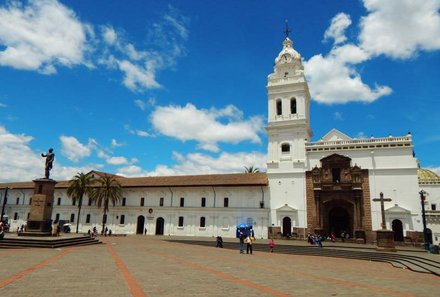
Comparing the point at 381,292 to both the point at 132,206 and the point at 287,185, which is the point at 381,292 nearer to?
the point at 287,185

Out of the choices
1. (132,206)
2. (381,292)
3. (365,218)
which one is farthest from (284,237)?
(381,292)

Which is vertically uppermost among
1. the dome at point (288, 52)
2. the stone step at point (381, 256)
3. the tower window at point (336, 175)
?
the dome at point (288, 52)

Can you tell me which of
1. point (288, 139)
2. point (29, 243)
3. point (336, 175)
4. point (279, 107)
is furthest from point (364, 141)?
point (29, 243)

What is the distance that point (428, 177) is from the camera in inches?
2021

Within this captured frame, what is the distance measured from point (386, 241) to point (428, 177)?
3263cm

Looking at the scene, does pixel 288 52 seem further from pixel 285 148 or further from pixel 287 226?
pixel 287 226

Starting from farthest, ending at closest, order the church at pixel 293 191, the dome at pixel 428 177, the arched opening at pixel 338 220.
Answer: the dome at pixel 428 177 < the arched opening at pixel 338 220 < the church at pixel 293 191

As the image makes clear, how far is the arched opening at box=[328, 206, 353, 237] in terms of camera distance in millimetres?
38500

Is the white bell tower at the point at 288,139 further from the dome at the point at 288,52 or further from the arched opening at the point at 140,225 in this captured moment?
the arched opening at the point at 140,225

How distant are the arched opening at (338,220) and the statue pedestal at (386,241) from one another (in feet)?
40.5

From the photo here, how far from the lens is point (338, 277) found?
13.1 metres

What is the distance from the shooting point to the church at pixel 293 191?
36.7 meters

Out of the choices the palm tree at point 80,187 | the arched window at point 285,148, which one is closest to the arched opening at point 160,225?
the palm tree at point 80,187

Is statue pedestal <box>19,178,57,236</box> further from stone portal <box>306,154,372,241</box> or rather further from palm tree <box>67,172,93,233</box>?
stone portal <box>306,154,372,241</box>
